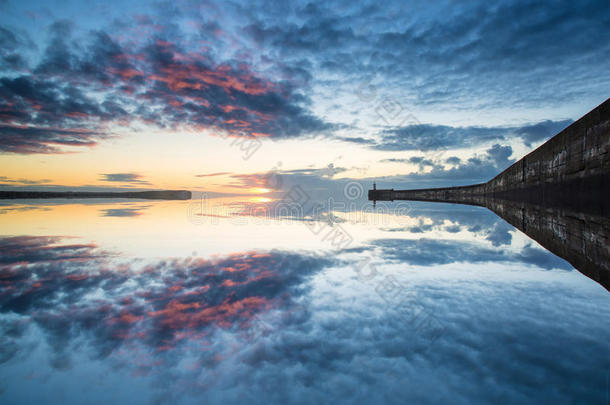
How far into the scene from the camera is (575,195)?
14.4 metres

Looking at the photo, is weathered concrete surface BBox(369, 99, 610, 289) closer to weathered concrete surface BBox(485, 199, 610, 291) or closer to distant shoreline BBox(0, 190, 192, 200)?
weathered concrete surface BBox(485, 199, 610, 291)

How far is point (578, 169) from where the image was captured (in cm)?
1394

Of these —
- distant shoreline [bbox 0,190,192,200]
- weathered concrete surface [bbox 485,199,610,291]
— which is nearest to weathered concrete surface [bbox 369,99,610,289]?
weathered concrete surface [bbox 485,199,610,291]

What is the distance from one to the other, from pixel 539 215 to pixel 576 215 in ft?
24.6

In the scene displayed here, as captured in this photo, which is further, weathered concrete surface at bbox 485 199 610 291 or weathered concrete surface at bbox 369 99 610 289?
weathered concrete surface at bbox 369 99 610 289

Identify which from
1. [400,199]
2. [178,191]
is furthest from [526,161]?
[178,191]

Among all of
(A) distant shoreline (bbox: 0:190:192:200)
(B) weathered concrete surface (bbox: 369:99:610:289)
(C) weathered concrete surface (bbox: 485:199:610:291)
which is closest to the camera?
(C) weathered concrete surface (bbox: 485:199:610:291)

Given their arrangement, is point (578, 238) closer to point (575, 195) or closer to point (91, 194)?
point (575, 195)

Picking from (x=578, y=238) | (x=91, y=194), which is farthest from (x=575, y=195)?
(x=91, y=194)

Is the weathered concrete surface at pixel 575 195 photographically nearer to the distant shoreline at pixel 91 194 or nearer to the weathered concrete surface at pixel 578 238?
the weathered concrete surface at pixel 578 238

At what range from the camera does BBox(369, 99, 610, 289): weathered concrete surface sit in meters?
10.9

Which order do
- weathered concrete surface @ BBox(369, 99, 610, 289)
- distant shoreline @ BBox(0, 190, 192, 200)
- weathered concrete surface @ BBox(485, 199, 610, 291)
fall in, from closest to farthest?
weathered concrete surface @ BBox(485, 199, 610, 291) < weathered concrete surface @ BBox(369, 99, 610, 289) < distant shoreline @ BBox(0, 190, 192, 200)

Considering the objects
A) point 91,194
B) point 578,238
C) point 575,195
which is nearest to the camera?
point 578,238

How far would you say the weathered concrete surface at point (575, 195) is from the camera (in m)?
10.9
